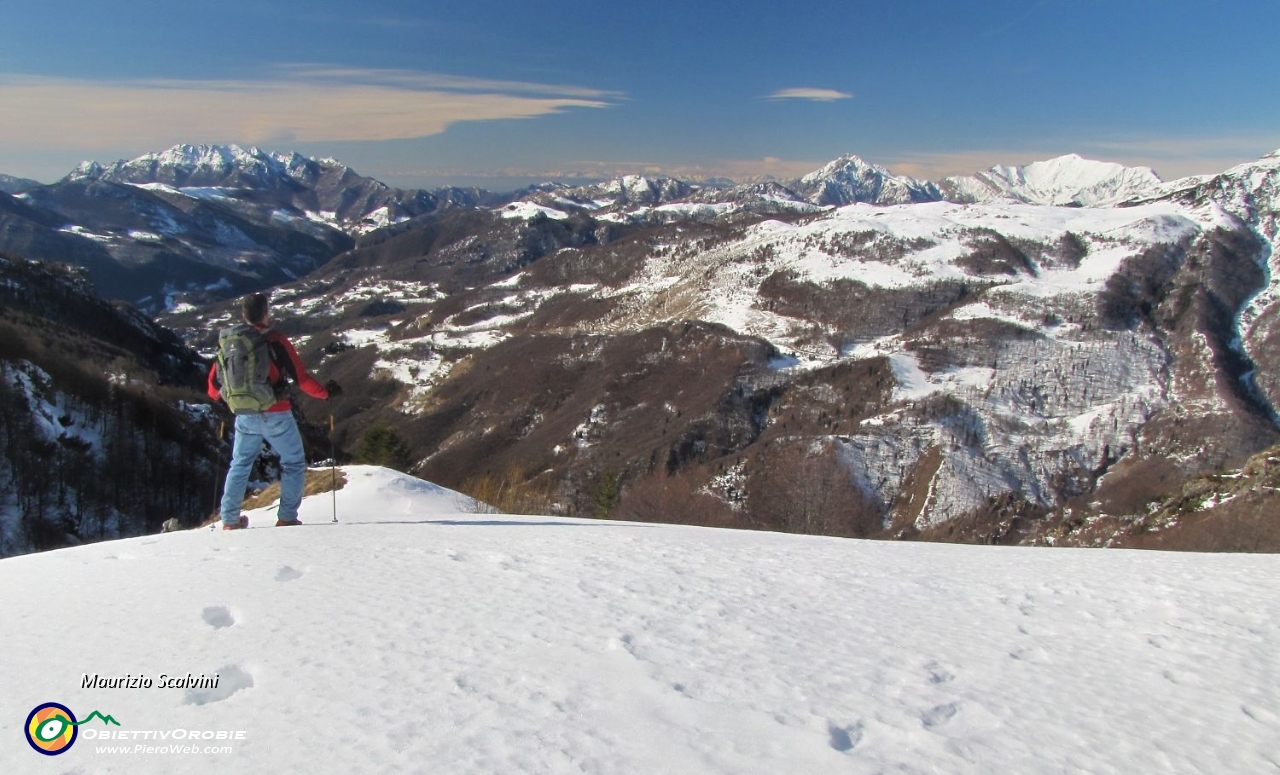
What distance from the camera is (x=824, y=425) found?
114 m

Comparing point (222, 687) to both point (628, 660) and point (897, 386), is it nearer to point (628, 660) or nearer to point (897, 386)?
point (628, 660)

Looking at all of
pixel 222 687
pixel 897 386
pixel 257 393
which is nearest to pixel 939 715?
pixel 222 687

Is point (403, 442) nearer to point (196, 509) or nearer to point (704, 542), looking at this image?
point (196, 509)

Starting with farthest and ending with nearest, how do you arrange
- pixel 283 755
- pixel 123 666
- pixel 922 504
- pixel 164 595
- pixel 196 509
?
pixel 922 504 < pixel 196 509 < pixel 164 595 < pixel 123 666 < pixel 283 755

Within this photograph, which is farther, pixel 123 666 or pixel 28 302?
pixel 28 302

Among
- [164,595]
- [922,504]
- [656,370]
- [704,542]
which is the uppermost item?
[164,595]

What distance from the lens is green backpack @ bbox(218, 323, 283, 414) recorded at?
8.52 meters

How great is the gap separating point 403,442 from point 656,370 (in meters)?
92.7

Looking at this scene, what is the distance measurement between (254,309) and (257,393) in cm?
110

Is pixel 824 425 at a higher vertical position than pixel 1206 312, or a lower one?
lower

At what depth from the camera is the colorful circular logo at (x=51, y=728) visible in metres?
3.31

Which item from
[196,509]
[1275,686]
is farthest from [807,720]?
[196,509]

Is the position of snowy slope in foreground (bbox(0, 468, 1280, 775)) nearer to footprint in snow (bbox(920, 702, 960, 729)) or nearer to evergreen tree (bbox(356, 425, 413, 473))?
footprint in snow (bbox(920, 702, 960, 729))

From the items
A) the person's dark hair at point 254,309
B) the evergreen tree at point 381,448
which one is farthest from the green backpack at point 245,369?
the evergreen tree at point 381,448
